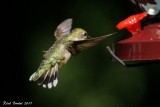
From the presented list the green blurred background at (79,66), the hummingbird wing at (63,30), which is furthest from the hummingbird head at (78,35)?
the green blurred background at (79,66)

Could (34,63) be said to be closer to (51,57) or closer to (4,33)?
(4,33)

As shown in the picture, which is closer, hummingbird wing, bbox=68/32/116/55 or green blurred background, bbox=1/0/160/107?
hummingbird wing, bbox=68/32/116/55

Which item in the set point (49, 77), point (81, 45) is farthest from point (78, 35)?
point (49, 77)

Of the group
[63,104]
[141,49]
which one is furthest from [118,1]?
[141,49]

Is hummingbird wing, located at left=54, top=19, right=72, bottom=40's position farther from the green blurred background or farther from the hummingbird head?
the green blurred background

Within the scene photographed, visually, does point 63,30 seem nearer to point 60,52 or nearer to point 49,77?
point 60,52

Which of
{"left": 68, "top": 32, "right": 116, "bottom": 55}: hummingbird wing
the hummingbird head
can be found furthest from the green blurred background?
{"left": 68, "top": 32, "right": 116, "bottom": 55}: hummingbird wing
